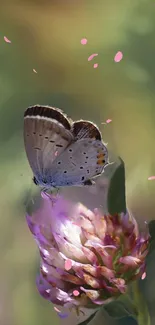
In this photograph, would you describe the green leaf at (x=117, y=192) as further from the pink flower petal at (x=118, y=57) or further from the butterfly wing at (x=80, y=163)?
the pink flower petal at (x=118, y=57)

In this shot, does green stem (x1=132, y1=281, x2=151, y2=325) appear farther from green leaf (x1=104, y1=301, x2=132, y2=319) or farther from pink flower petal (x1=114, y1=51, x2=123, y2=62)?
pink flower petal (x1=114, y1=51, x2=123, y2=62)

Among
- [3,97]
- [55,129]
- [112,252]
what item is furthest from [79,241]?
Answer: [3,97]

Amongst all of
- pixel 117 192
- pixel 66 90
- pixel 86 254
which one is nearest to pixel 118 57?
pixel 66 90

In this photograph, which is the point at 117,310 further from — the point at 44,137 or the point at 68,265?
the point at 44,137

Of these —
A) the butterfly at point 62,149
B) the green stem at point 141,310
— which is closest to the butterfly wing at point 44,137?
the butterfly at point 62,149

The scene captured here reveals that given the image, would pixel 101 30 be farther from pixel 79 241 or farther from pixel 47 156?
pixel 79 241

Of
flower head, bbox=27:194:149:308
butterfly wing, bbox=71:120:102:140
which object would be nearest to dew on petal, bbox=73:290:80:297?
flower head, bbox=27:194:149:308
